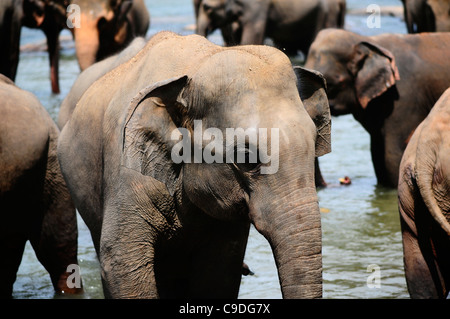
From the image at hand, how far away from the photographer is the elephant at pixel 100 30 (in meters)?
9.48

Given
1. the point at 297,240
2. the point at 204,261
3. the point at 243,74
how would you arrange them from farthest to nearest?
the point at 204,261 < the point at 243,74 < the point at 297,240

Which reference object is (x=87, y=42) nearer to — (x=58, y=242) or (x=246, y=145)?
(x=58, y=242)

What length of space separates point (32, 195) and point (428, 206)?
86.2 inches

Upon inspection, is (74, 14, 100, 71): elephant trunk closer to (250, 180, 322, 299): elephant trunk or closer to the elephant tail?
the elephant tail

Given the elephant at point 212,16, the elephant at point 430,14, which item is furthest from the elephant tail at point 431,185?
the elephant at point 212,16

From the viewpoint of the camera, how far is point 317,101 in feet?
13.7

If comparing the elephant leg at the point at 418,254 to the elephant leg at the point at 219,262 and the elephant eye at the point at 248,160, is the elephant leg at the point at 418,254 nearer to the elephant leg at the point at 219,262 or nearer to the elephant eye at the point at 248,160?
the elephant leg at the point at 219,262

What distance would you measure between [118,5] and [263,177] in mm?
7023

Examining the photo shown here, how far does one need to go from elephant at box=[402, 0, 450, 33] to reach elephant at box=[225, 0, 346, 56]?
7.54ft

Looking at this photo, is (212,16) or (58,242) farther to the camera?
(212,16)

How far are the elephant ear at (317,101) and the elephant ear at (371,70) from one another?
4460 millimetres

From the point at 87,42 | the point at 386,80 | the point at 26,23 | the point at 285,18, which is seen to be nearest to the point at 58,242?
the point at 386,80

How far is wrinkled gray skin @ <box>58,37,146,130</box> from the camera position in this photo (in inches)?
208

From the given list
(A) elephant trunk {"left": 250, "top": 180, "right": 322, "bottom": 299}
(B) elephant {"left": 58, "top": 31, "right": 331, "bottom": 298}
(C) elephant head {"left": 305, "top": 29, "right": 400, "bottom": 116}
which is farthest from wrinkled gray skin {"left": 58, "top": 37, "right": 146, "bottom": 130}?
(C) elephant head {"left": 305, "top": 29, "right": 400, "bottom": 116}
